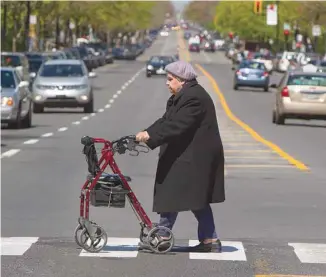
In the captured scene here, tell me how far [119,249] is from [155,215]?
12.6 ft

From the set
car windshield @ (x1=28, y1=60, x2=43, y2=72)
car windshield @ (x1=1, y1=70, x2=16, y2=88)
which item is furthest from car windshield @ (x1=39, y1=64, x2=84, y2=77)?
car windshield @ (x1=28, y1=60, x2=43, y2=72)

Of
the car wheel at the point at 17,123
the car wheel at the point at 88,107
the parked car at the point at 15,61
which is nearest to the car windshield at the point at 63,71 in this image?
the car wheel at the point at 88,107

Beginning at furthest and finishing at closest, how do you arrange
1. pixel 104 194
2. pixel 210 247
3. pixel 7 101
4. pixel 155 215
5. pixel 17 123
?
1. pixel 17 123
2. pixel 7 101
3. pixel 155 215
4. pixel 210 247
5. pixel 104 194

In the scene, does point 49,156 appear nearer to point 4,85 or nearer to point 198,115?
point 4,85

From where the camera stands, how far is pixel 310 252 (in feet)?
33.9

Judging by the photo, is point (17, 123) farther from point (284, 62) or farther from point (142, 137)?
point (284, 62)

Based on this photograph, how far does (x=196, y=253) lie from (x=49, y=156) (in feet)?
39.6

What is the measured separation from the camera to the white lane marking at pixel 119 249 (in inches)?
390

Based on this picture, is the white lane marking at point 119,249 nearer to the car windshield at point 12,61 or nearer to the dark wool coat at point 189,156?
the dark wool coat at point 189,156

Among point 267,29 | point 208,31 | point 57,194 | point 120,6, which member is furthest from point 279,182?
point 208,31

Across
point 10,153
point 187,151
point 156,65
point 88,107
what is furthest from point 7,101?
point 156,65

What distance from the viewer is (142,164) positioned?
2092 centimetres

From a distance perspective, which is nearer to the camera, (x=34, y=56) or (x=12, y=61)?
(x=12, y=61)

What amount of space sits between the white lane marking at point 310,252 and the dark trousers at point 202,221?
2.45ft
